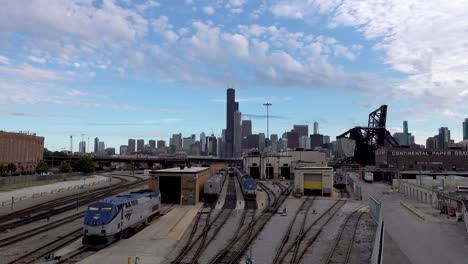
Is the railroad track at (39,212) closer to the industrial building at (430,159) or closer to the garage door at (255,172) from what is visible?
the garage door at (255,172)

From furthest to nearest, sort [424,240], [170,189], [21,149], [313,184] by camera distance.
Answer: [21,149] → [313,184] → [170,189] → [424,240]

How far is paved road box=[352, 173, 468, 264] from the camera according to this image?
26.9 metres

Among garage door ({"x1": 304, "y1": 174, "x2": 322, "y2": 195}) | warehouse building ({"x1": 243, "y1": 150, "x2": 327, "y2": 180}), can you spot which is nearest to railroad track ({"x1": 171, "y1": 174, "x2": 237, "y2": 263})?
garage door ({"x1": 304, "y1": 174, "x2": 322, "y2": 195})

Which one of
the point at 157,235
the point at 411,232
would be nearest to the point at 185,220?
the point at 157,235

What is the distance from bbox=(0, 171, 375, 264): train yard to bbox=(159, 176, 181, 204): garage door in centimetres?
303

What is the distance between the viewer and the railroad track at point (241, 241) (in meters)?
25.6

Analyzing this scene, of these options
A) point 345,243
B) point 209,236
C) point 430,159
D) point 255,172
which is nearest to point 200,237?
point 209,236

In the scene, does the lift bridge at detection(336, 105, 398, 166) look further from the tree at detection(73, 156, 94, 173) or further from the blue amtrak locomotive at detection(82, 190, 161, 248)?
the blue amtrak locomotive at detection(82, 190, 161, 248)

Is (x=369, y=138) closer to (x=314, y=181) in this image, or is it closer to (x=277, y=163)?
(x=277, y=163)

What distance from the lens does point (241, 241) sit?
3134 centimetres

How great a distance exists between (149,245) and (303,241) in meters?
11.5

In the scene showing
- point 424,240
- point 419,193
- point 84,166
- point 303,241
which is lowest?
point 424,240

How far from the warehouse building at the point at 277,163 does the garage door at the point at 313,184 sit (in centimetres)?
4997

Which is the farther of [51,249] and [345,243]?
[345,243]
